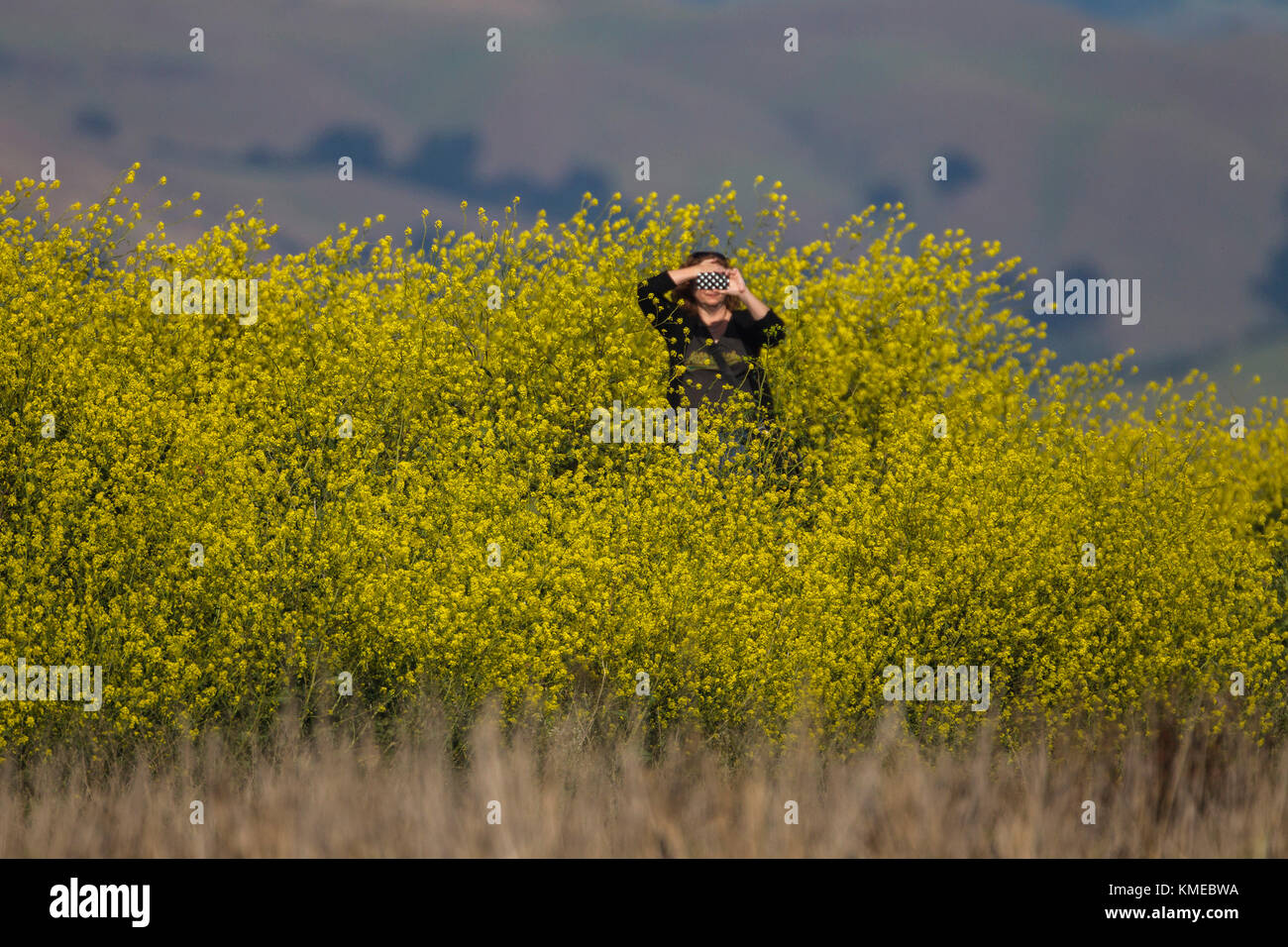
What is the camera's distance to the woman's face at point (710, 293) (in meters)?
14.4

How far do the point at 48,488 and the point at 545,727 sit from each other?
466cm

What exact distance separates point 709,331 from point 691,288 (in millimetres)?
545

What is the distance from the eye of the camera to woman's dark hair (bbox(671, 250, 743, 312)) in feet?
46.6

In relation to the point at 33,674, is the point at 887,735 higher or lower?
lower

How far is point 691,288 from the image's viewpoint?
1434 cm

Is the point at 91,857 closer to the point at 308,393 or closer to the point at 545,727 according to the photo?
the point at 545,727

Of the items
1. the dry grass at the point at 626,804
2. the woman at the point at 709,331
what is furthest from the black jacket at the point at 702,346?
the dry grass at the point at 626,804

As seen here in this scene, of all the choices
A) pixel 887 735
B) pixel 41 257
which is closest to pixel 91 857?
pixel 887 735

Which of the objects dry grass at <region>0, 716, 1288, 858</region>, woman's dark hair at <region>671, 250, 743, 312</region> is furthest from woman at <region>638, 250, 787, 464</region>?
dry grass at <region>0, 716, 1288, 858</region>

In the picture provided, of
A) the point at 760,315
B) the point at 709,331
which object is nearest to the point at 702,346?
the point at 709,331

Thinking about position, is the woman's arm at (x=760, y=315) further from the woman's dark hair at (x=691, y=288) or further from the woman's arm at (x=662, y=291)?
the woman's arm at (x=662, y=291)

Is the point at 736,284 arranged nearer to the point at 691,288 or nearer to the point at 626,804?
the point at 691,288

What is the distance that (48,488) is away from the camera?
967cm

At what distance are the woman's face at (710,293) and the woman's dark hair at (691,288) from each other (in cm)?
4
